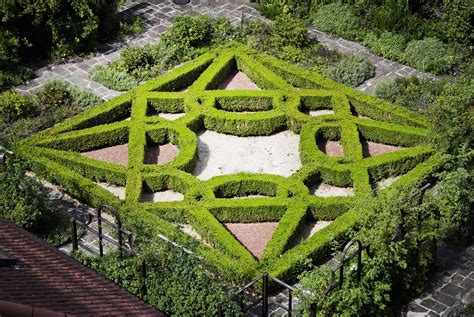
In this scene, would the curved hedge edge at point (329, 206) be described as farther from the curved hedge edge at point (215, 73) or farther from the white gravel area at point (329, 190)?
the curved hedge edge at point (215, 73)

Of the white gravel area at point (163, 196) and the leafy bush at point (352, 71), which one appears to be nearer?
the white gravel area at point (163, 196)

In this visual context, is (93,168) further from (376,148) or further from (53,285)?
(53,285)

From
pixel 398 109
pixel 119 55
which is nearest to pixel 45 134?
pixel 119 55

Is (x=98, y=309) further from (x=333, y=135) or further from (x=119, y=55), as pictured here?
(x=119, y=55)

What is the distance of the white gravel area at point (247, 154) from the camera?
81.5ft

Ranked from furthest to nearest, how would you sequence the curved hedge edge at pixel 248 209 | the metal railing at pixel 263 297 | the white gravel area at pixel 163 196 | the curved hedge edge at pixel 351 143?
the curved hedge edge at pixel 351 143 → the white gravel area at pixel 163 196 → the curved hedge edge at pixel 248 209 → the metal railing at pixel 263 297

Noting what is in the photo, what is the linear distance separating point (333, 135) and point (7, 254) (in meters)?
11.9

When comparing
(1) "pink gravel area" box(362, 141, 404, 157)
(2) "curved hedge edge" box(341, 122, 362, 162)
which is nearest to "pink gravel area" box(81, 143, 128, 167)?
(2) "curved hedge edge" box(341, 122, 362, 162)

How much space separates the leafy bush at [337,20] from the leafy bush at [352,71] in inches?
65.8

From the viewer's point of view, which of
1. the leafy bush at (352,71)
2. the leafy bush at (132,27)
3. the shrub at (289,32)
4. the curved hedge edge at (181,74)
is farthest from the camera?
the leafy bush at (132,27)

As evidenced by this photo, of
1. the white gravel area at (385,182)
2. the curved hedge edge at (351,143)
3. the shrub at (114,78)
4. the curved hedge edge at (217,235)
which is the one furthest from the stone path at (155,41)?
the curved hedge edge at (217,235)

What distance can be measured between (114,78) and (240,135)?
4.37 metres

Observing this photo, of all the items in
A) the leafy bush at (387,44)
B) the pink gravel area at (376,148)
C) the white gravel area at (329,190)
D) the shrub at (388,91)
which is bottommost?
the white gravel area at (329,190)

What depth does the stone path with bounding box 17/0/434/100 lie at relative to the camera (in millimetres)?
28219
